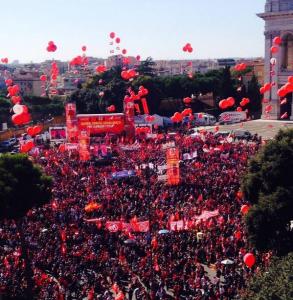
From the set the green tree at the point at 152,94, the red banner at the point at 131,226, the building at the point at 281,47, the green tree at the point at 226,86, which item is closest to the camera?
the red banner at the point at 131,226

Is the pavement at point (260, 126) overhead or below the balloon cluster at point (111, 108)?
below

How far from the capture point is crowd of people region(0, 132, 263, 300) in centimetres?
1642

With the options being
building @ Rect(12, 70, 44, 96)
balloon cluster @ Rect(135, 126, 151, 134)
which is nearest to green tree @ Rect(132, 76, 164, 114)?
balloon cluster @ Rect(135, 126, 151, 134)

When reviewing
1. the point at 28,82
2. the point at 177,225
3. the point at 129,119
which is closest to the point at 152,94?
the point at 129,119

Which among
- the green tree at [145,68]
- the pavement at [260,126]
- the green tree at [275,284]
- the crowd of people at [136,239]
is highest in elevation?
the green tree at [145,68]

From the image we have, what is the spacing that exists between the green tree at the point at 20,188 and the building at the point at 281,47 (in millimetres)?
39305

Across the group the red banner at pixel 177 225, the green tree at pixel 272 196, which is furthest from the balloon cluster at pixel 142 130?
the green tree at pixel 272 196

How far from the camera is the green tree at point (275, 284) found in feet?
34.8

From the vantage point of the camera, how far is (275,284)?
11.1 meters

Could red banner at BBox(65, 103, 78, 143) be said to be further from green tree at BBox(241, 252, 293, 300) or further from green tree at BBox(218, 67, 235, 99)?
green tree at BBox(241, 252, 293, 300)

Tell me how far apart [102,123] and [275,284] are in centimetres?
3263

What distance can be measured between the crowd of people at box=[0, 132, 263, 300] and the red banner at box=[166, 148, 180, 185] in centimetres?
38

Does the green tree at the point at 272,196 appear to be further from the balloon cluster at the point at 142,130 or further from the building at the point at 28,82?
the building at the point at 28,82

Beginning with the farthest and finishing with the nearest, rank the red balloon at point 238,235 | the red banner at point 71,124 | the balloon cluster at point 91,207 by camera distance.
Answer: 1. the red banner at point 71,124
2. the balloon cluster at point 91,207
3. the red balloon at point 238,235
